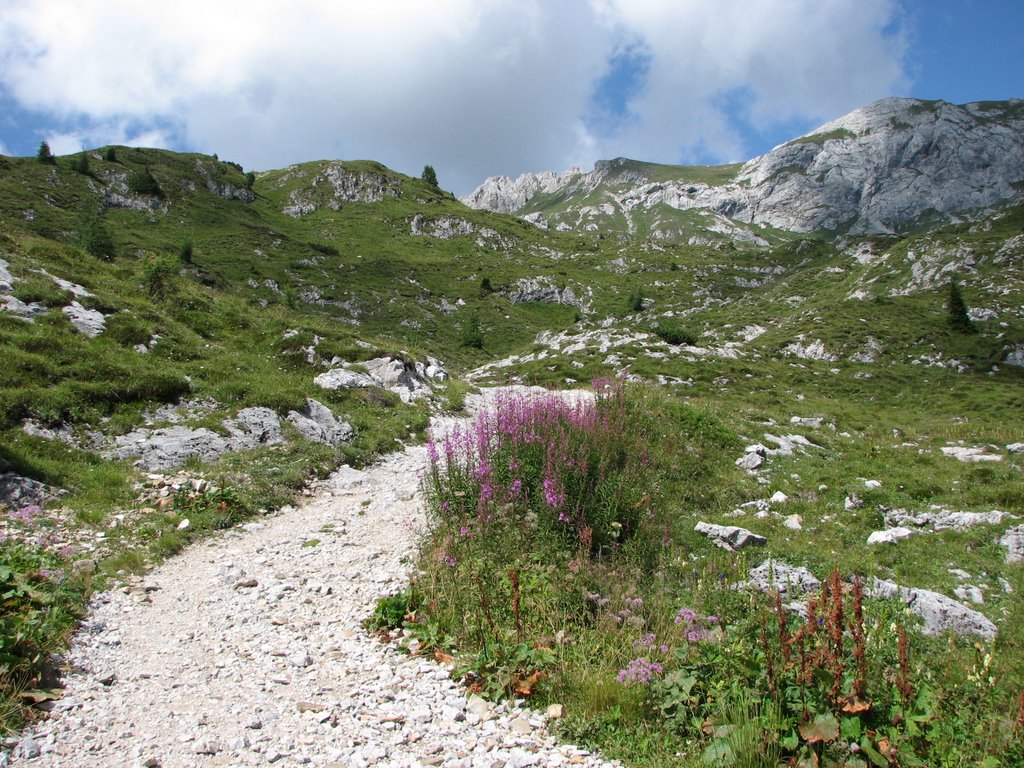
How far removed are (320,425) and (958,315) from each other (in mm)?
55203

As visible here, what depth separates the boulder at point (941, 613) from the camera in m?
7.02

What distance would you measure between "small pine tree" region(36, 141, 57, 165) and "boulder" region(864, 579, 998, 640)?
146192mm

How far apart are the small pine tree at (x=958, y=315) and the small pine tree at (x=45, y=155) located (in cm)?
14855

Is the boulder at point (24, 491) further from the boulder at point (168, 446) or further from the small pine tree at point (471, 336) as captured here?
the small pine tree at point (471, 336)

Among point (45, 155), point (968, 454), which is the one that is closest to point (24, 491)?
point (968, 454)

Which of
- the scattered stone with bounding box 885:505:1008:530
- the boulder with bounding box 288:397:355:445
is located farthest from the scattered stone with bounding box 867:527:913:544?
the boulder with bounding box 288:397:355:445

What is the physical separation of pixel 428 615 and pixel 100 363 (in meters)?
13.7

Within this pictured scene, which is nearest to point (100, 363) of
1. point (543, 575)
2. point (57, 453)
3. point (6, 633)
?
point (57, 453)

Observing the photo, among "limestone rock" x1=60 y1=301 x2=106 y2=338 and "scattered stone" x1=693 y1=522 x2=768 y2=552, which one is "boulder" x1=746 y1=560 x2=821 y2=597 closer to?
"scattered stone" x1=693 y1=522 x2=768 y2=552

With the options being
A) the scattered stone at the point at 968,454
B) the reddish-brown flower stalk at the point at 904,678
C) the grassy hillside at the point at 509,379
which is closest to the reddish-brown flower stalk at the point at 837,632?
the reddish-brown flower stalk at the point at 904,678

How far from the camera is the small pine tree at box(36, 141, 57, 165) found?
105062 millimetres

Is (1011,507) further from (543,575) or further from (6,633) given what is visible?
(6,633)

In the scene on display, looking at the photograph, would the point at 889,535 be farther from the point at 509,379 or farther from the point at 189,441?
the point at 189,441

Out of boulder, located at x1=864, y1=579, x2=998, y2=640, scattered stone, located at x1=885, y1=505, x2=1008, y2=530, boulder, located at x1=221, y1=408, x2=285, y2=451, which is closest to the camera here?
boulder, located at x1=864, y1=579, x2=998, y2=640
